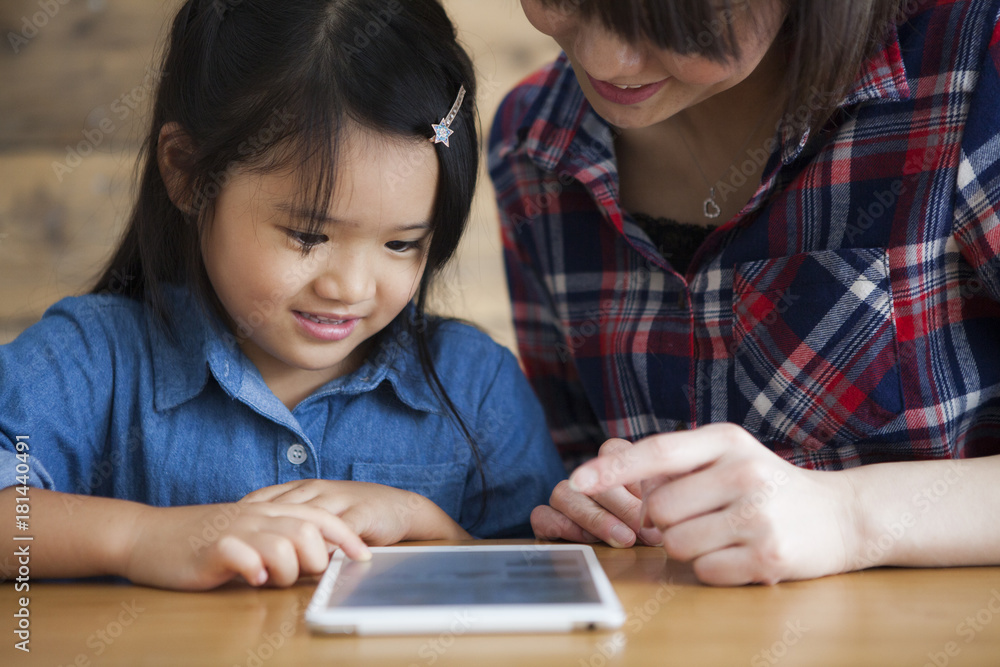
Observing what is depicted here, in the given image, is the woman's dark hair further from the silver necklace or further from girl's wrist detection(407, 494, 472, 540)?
girl's wrist detection(407, 494, 472, 540)

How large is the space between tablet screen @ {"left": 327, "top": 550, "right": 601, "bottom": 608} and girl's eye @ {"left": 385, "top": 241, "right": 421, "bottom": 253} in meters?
0.36

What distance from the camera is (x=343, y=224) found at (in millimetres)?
899

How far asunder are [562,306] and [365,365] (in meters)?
0.30

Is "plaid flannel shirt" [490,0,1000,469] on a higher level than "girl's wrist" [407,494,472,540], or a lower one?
higher

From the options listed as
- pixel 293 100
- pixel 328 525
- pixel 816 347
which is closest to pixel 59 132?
pixel 293 100

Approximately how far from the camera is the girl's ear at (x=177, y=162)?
3.19 feet

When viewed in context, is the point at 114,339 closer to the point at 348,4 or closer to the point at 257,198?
the point at 257,198

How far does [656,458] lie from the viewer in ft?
2.19

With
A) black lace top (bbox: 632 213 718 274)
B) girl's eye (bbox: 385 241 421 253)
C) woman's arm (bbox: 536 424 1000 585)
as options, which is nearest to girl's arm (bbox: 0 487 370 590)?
woman's arm (bbox: 536 424 1000 585)

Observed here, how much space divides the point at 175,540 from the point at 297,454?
1.03 ft

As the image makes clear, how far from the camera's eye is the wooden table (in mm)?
519

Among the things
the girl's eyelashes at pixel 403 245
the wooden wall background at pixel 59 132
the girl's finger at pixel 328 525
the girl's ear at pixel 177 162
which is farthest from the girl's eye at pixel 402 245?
the wooden wall background at pixel 59 132

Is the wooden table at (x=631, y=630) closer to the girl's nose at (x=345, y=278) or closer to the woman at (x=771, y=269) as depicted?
the woman at (x=771, y=269)

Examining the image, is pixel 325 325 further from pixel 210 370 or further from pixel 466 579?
pixel 466 579
